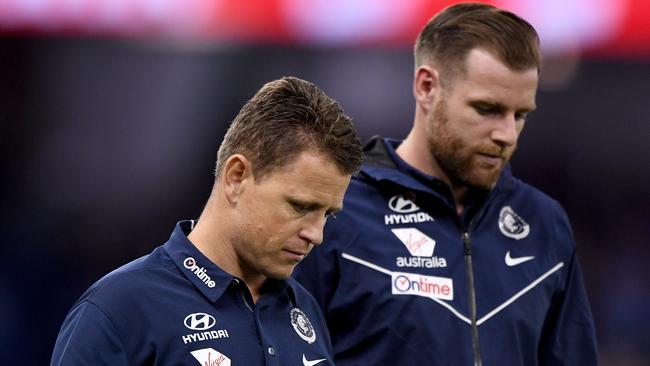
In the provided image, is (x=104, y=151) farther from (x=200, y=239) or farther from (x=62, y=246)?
(x=200, y=239)

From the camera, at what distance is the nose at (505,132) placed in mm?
2975

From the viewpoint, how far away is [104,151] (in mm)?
6922

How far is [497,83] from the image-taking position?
2.99 m

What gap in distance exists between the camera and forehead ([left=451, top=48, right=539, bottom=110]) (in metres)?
2.99

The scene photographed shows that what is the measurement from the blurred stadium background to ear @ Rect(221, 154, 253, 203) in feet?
13.1

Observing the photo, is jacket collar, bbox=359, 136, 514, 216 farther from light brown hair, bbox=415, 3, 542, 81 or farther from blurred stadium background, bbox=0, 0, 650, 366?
blurred stadium background, bbox=0, 0, 650, 366

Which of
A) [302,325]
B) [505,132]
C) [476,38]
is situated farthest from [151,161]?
[302,325]

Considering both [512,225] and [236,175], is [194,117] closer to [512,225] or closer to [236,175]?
[512,225]

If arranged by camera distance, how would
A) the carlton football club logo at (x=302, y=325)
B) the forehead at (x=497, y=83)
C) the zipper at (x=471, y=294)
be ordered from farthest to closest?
the forehead at (x=497, y=83)
the zipper at (x=471, y=294)
the carlton football club logo at (x=302, y=325)

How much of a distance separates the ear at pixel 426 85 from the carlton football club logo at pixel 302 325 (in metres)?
0.81

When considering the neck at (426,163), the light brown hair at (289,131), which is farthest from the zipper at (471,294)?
the light brown hair at (289,131)

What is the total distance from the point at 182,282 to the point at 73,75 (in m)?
4.69

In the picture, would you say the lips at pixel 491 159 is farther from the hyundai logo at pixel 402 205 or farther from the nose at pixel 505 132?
the hyundai logo at pixel 402 205

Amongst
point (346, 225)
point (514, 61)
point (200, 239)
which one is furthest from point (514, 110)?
point (200, 239)
